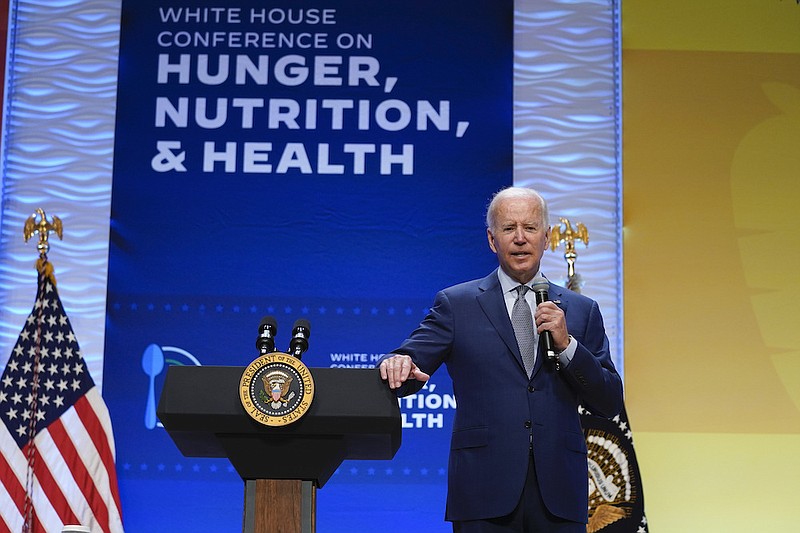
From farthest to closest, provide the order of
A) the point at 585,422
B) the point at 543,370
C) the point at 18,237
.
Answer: the point at 18,237
the point at 585,422
the point at 543,370

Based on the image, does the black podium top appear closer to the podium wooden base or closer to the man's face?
the podium wooden base

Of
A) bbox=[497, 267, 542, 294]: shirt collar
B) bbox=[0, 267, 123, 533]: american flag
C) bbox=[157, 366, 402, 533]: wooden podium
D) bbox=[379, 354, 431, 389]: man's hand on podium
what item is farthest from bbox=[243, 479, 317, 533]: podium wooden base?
bbox=[0, 267, 123, 533]: american flag

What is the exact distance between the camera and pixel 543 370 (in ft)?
8.37

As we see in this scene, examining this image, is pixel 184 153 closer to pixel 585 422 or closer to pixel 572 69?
pixel 572 69

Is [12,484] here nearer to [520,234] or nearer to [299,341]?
[299,341]

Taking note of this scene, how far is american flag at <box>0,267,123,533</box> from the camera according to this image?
446 centimetres

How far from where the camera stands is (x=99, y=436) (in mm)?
4594

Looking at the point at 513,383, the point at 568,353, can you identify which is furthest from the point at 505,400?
the point at 568,353

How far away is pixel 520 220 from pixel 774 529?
2.87m

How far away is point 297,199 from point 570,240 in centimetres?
135

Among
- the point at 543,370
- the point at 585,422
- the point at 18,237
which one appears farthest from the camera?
the point at 18,237

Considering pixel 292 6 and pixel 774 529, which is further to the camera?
pixel 292 6

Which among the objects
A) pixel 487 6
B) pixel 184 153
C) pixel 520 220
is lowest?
pixel 520 220

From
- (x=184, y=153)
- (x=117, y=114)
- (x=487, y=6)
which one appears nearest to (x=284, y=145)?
(x=184, y=153)
